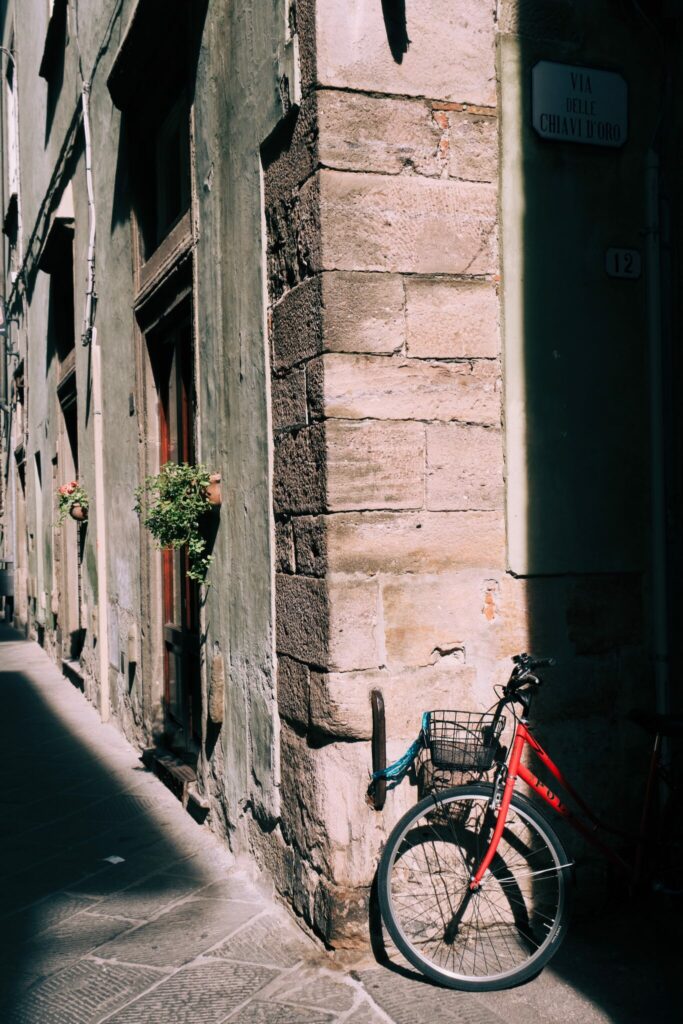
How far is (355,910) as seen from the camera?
137 inches

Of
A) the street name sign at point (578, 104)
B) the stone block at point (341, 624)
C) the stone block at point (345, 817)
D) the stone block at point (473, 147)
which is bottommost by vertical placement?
the stone block at point (345, 817)

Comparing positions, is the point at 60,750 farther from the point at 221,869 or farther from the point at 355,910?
the point at 355,910

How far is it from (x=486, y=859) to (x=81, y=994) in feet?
4.43

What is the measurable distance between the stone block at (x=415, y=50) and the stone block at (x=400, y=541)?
1463mm

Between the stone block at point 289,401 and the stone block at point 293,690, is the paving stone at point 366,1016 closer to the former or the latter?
the stone block at point 293,690

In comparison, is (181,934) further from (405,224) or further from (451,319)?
(405,224)

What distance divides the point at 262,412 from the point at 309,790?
1423 millimetres

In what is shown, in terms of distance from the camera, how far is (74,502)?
8531mm

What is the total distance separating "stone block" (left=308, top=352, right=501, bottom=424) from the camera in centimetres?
349

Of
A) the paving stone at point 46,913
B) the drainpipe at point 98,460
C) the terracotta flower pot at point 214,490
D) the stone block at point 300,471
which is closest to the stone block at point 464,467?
the stone block at point 300,471

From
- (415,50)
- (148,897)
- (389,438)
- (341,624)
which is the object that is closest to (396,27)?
(415,50)

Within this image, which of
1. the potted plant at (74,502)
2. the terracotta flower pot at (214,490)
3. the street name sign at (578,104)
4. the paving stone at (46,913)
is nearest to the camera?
the street name sign at (578,104)

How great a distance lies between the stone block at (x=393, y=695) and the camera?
3.46 m

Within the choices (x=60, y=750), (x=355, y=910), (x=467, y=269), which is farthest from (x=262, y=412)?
(x=60, y=750)
